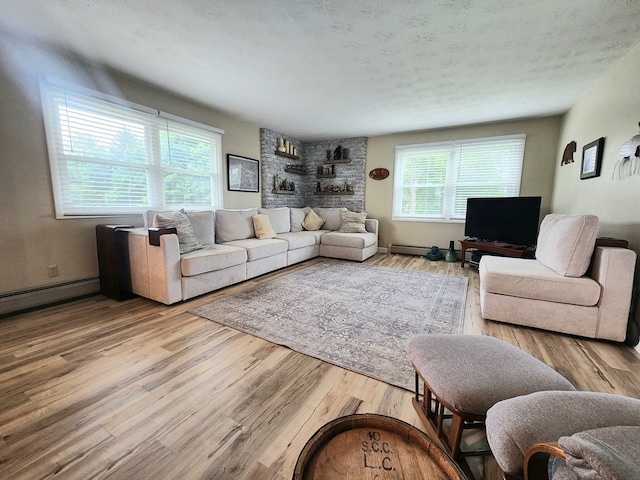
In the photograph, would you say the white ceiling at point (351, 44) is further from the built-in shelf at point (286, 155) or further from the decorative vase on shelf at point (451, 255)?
the decorative vase on shelf at point (451, 255)

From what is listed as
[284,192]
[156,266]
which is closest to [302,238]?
[284,192]

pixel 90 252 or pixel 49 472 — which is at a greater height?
pixel 90 252

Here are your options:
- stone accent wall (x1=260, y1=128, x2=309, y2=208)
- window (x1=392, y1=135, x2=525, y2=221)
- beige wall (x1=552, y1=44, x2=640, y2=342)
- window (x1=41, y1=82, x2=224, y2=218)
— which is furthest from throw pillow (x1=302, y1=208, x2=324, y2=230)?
beige wall (x1=552, y1=44, x2=640, y2=342)

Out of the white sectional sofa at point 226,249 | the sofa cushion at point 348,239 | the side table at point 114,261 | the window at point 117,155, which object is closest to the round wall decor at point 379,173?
the white sectional sofa at point 226,249

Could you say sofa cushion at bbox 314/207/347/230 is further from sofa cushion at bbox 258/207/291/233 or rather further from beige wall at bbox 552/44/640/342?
beige wall at bbox 552/44/640/342

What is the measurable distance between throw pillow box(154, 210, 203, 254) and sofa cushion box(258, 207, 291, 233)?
1568 millimetres

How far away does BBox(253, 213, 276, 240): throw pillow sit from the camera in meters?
4.16

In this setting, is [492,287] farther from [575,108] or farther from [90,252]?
[90,252]

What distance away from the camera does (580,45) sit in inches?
89.4

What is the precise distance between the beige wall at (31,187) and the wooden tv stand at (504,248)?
16.4 ft

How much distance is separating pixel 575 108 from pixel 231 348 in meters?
5.00

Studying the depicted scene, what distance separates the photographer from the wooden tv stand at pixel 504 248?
367 centimetres

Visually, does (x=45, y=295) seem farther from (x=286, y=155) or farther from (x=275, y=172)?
(x=286, y=155)

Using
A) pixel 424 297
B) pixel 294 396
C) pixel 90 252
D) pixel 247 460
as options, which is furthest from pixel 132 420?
pixel 424 297
